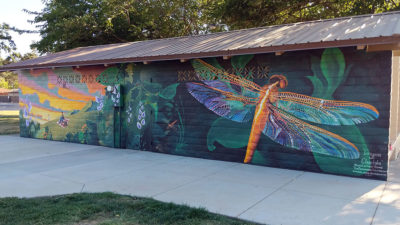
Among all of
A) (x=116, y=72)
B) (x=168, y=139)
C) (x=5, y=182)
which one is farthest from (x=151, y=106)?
(x=5, y=182)

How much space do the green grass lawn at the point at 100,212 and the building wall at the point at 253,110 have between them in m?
3.42

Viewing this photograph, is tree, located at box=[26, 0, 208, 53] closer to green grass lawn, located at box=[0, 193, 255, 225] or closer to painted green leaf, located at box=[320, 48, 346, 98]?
painted green leaf, located at box=[320, 48, 346, 98]

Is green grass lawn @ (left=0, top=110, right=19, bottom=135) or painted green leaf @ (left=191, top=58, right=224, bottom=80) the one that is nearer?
painted green leaf @ (left=191, top=58, right=224, bottom=80)

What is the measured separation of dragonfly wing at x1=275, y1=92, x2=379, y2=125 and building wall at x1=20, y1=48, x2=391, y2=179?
0.02 metres

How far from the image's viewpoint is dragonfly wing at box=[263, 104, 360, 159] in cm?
663

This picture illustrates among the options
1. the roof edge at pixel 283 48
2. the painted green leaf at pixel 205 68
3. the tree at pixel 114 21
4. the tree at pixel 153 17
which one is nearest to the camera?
the roof edge at pixel 283 48

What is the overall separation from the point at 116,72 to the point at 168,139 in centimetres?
284

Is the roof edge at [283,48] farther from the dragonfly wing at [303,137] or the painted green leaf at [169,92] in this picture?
the dragonfly wing at [303,137]

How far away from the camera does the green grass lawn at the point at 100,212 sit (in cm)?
414

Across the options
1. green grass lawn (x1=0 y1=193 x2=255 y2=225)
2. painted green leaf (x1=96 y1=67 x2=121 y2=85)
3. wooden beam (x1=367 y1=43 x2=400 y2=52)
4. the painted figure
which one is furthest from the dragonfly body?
the painted figure

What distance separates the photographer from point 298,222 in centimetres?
418

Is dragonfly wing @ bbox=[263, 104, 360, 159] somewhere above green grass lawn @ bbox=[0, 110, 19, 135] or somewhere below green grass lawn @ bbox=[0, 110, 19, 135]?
above

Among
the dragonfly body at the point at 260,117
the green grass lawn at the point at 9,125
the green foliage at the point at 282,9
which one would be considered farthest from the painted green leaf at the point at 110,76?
the green foliage at the point at 282,9

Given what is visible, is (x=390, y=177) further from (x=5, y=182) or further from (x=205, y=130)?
(x=5, y=182)
